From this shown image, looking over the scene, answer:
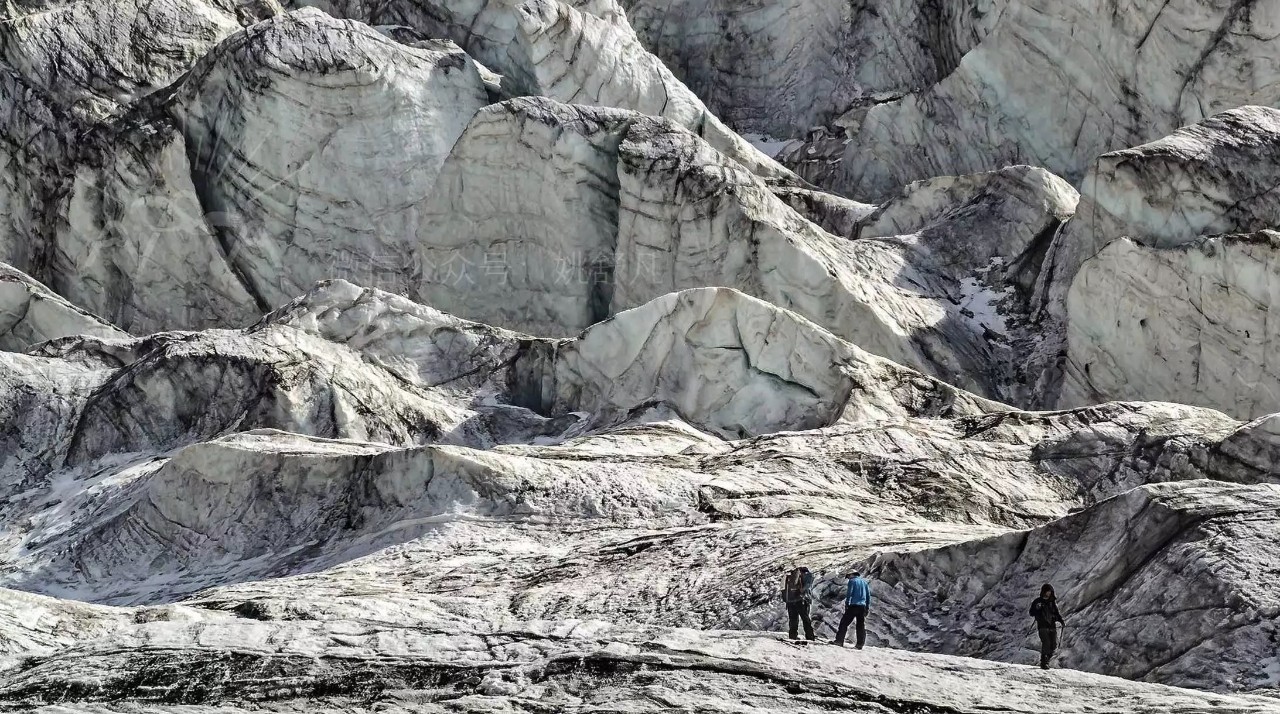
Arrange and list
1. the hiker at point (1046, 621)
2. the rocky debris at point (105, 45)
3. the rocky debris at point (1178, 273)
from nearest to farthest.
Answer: the hiker at point (1046, 621)
the rocky debris at point (1178, 273)
the rocky debris at point (105, 45)

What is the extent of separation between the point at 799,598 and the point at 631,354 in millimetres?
14995

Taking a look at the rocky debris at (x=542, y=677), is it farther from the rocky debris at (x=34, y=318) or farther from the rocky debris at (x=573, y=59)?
the rocky debris at (x=573, y=59)

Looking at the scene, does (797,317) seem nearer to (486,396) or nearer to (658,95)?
(486,396)

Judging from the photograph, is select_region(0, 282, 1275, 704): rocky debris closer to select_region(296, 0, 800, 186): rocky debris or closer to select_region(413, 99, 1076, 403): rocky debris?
select_region(413, 99, 1076, 403): rocky debris

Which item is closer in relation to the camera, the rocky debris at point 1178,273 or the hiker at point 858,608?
the hiker at point 858,608


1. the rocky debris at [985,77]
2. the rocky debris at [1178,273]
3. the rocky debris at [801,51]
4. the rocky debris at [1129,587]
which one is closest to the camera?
the rocky debris at [1129,587]

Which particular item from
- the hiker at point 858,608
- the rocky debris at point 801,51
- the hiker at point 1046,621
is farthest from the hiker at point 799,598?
the rocky debris at point 801,51

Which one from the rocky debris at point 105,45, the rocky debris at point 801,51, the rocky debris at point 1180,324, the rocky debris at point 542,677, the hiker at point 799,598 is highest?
the rocky debris at point 801,51

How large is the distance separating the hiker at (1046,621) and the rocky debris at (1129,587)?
132cm

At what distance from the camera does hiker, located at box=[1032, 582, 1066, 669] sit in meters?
21.6

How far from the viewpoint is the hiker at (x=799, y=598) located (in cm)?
2238

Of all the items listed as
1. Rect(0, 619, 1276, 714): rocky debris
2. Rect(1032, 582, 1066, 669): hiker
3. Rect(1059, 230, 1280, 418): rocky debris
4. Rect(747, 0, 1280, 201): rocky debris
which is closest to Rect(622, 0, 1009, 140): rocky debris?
Rect(747, 0, 1280, 201): rocky debris

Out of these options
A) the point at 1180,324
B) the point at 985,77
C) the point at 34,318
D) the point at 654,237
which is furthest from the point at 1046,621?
the point at 985,77

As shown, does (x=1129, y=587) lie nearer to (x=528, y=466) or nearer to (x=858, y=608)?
(x=858, y=608)
